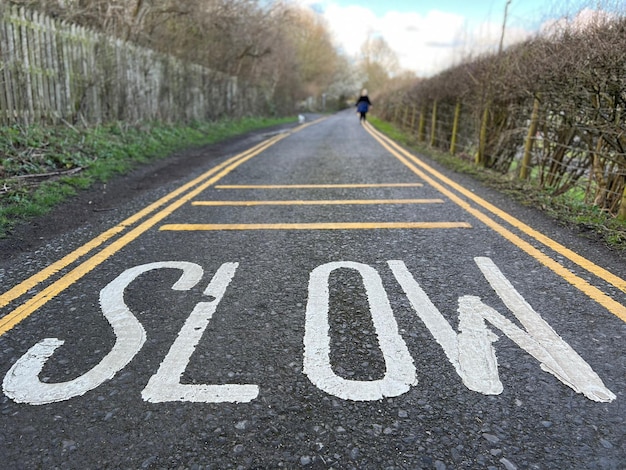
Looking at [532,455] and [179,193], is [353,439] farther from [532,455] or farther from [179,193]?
[179,193]

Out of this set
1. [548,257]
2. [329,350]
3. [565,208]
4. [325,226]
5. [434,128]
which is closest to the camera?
[329,350]

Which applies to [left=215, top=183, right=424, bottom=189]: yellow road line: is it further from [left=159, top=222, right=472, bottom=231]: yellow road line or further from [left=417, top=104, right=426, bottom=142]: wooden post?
[left=417, top=104, right=426, bottom=142]: wooden post

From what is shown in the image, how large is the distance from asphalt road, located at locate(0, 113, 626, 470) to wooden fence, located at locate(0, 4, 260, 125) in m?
5.38

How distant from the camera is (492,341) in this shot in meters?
2.58

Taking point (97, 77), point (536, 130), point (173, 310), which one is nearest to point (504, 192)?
point (536, 130)

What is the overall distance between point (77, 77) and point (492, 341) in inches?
418

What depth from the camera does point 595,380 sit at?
7.34 feet

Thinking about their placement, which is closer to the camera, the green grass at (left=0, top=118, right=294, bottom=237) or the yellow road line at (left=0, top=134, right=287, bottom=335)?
the yellow road line at (left=0, top=134, right=287, bottom=335)

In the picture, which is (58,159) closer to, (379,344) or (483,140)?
(379,344)

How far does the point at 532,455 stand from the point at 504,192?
212 inches

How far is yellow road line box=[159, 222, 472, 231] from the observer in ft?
15.7

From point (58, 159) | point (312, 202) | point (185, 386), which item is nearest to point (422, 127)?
point (312, 202)

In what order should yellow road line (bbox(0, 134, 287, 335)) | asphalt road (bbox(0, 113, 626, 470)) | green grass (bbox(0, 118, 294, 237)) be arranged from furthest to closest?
green grass (bbox(0, 118, 294, 237)) < yellow road line (bbox(0, 134, 287, 335)) < asphalt road (bbox(0, 113, 626, 470))

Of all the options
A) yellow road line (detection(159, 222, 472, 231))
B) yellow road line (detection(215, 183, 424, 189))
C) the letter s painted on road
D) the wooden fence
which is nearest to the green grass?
the wooden fence
